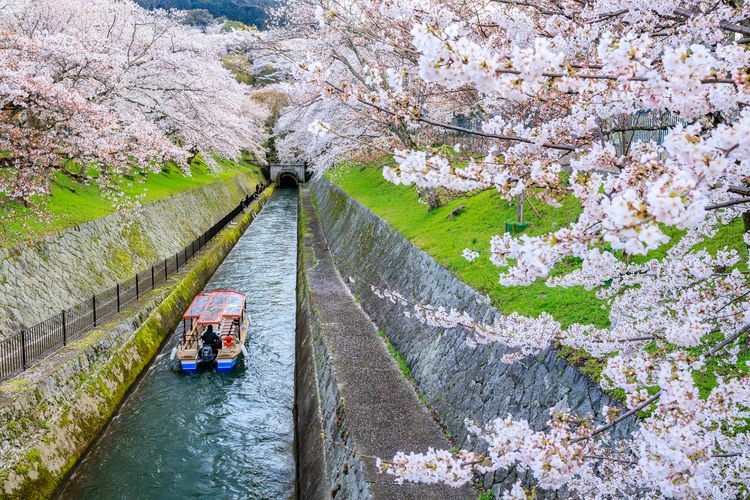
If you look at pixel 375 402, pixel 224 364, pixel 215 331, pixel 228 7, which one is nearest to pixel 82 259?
pixel 215 331

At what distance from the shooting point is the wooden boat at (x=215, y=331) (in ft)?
46.0

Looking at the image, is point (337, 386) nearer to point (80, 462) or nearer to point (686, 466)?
point (80, 462)

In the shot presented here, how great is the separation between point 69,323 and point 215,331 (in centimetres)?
403

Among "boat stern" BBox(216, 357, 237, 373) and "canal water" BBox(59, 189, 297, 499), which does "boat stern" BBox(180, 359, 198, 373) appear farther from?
"boat stern" BBox(216, 357, 237, 373)

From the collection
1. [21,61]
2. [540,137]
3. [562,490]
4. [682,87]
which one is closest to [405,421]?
[562,490]

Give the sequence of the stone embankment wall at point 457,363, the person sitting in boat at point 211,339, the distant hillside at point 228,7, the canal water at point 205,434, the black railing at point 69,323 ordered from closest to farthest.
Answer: the stone embankment wall at point 457,363
the canal water at point 205,434
the black railing at point 69,323
the person sitting in boat at point 211,339
the distant hillside at point 228,7

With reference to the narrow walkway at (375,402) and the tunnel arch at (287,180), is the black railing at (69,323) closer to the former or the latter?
the narrow walkway at (375,402)

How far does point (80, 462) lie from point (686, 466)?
10637 millimetres

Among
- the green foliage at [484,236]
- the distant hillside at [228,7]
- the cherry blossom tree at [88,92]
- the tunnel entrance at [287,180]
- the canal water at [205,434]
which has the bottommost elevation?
the canal water at [205,434]

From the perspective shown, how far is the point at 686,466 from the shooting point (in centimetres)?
275

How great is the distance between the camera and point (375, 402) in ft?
30.1

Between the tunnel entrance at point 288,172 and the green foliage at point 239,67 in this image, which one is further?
the tunnel entrance at point 288,172

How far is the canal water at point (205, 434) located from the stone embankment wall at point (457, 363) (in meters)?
3.15

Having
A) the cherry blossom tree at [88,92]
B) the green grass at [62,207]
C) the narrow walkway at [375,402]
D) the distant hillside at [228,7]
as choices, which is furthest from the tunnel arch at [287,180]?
the distant hillside at [228,7]
